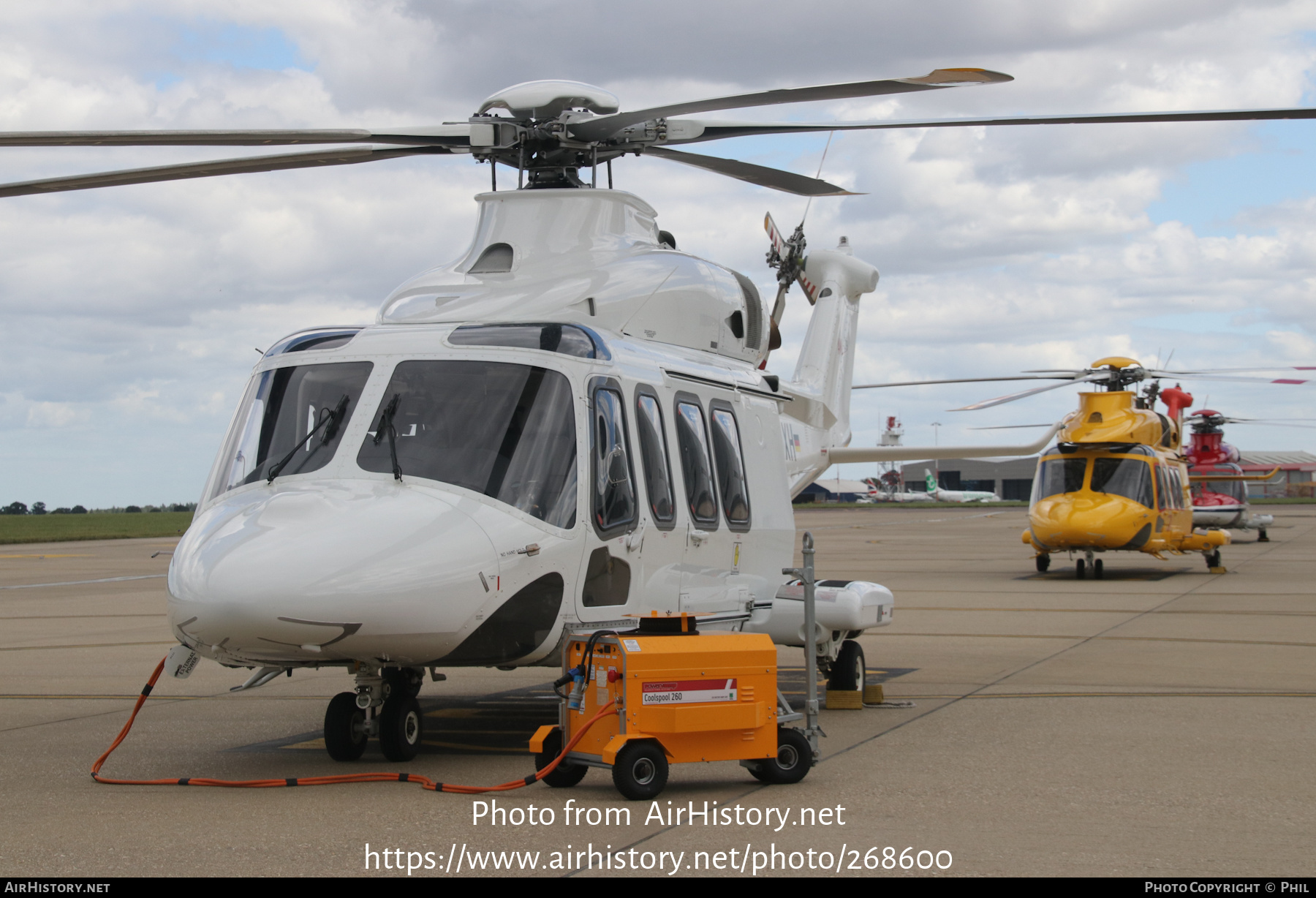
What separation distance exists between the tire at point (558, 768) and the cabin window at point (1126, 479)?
1849 centimetres

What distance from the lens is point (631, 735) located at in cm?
634

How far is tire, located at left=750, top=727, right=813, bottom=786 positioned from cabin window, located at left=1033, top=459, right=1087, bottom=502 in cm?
1799

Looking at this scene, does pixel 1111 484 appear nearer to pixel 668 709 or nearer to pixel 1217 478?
pixel 1217 478

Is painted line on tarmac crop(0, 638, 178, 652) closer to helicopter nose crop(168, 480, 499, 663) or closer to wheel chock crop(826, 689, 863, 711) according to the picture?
wheel chock crop(826, 689, 863, 711)

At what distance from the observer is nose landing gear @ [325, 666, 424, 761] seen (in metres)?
7.32

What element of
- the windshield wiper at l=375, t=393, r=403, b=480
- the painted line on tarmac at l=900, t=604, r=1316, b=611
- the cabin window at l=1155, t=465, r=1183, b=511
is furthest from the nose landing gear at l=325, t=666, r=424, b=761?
the cabin window at l=1155, t=465, r=1183, b=511

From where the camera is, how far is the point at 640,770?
6344 mm

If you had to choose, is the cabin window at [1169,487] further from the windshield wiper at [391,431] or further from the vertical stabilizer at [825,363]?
the windshield wiper at [391,431]

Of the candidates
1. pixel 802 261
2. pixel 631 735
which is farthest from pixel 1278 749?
pixel 802 261

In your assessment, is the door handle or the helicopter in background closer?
the door handle

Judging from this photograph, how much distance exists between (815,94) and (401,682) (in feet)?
13.0

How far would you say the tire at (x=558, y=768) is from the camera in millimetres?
6617
